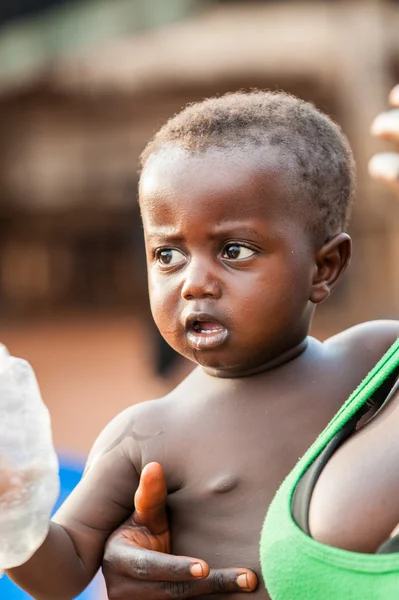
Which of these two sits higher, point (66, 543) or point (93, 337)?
point (66, 543)

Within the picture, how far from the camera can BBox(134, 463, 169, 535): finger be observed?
142 centimetres

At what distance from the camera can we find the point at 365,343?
1.59 meters

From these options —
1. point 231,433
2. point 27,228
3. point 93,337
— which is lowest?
point 93,337

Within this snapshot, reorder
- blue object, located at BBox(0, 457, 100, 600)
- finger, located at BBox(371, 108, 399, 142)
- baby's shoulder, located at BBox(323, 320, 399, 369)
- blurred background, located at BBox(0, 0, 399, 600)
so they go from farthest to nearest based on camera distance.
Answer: blurred background, located at BBox(0, 0, 399, 600) → blue object, located at BBox(0, 457, 100, 600) → baby's shoulder, located at BBox(323, 320, 399, 369) → finger, located at BBox(371, 108, 399, 142)

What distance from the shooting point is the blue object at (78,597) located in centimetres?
312

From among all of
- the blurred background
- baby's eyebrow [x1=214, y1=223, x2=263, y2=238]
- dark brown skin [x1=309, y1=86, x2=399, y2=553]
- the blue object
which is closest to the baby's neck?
baby's eyebrow [x1=214, y1=223, x2=263, y2=238]

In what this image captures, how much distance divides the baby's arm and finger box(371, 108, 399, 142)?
60 cm

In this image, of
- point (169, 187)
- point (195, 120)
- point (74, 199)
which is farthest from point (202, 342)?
point (74, 199)

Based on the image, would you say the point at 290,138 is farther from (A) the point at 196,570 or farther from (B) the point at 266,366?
(A) the point at 196,570

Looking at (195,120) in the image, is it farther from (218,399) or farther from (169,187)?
(218,399)

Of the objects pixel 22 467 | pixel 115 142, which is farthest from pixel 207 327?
pixel 115 142

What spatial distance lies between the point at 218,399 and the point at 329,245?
30cm

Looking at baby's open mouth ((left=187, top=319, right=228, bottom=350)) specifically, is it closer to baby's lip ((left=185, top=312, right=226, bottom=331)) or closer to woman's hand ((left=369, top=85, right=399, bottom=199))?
baby's lip ((left=185, top=312, right=226, bottom=331))

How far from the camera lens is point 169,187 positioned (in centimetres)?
146
